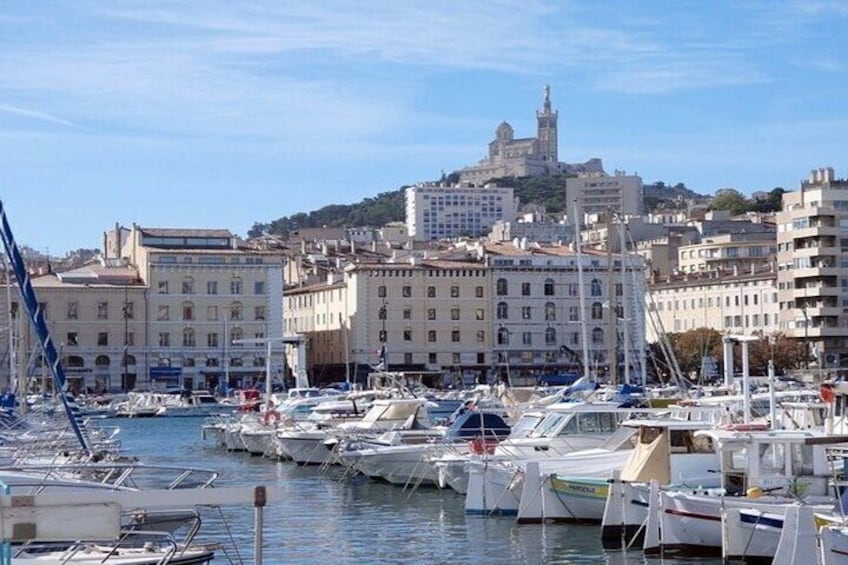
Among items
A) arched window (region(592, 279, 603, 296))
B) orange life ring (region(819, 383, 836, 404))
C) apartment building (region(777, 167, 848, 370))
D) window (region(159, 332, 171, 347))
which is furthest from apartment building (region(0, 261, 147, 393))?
orange life ring (region(819, 383, 836, 404))

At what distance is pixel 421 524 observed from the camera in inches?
1313

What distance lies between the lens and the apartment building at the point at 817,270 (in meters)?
101

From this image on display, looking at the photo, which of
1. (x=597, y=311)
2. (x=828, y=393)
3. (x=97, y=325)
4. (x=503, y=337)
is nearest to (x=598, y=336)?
(x=597, y=311)

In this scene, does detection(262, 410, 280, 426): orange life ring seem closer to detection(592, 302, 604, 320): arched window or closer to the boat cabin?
the boat cabin

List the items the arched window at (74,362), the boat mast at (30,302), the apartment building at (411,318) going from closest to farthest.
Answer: the boat mast at (30,302) → the arched window at (74,362) → the apartment building at (411,318)

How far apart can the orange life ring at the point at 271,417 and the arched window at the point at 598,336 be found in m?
56.4

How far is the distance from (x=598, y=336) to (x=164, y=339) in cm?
2697

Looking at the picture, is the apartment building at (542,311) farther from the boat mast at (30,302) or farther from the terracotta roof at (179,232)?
the boat mast at (30,302)

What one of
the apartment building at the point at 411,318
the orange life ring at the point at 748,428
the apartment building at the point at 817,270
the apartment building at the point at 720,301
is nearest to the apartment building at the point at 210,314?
the apartment building at the point at 411,318

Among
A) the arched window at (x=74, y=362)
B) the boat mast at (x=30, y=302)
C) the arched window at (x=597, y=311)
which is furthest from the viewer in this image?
the arched window at (x=597, y=311)

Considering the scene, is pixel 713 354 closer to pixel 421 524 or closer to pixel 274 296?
pixel 274 296

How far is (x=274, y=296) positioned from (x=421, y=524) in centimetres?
8167

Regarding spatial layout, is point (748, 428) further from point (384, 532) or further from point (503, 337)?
point (503, 337)

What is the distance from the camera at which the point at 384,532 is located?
32344mm
